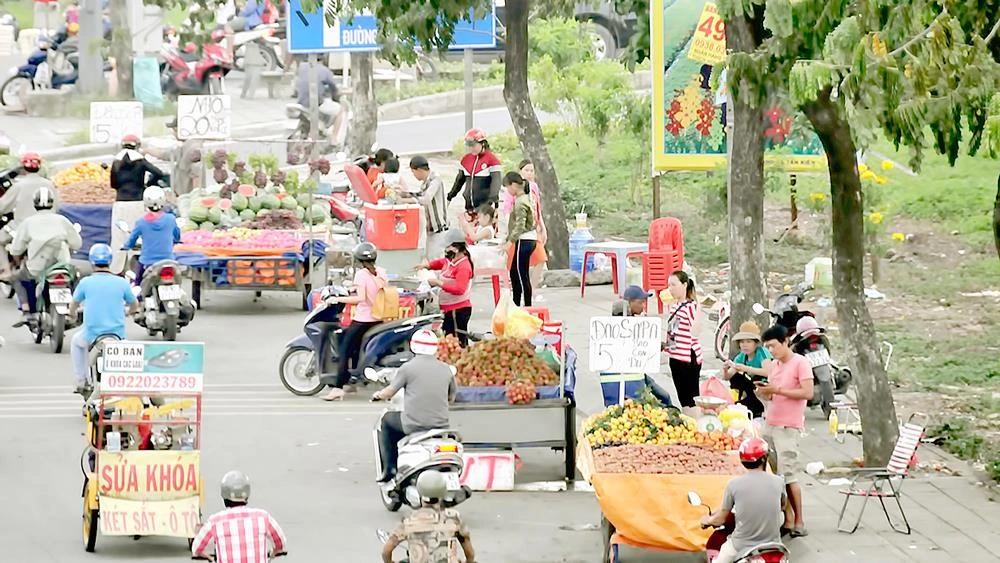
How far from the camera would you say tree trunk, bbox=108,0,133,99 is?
131 feet

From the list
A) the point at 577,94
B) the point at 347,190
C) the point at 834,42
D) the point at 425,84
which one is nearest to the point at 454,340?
the point at 834,42

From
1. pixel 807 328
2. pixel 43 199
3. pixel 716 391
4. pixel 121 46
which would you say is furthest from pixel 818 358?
pixel 121 46

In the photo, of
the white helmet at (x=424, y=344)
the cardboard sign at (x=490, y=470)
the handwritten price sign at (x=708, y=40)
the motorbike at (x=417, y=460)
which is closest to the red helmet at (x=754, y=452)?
the motorbike at (x=417, y=460)

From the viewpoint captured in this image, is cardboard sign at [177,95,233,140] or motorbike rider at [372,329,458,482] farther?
cardboard sign at [177,95,233,140]

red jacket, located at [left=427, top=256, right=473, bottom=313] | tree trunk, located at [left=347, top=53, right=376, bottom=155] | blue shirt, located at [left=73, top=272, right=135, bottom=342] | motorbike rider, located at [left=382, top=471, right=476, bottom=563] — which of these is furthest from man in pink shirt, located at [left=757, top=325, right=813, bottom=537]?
tree trunk, located at [left=347, top=53, right=376, bottom=155]

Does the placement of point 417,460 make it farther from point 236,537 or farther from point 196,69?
point 196,69

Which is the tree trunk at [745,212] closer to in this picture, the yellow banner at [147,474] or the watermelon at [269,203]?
the yellow banner at [147,474]

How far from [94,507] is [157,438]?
27.2 inches

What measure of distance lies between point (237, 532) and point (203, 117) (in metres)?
17.2

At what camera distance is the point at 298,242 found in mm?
23500

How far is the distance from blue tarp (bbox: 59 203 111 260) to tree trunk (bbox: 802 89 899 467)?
42.7ft

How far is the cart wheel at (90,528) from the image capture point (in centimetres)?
1288

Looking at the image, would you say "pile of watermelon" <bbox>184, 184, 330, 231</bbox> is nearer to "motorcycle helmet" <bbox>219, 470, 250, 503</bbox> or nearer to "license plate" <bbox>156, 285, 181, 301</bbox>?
"license plate" <bbox>156, 285, 181, 301</bbox>

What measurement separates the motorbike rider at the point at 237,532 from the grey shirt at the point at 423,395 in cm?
338
